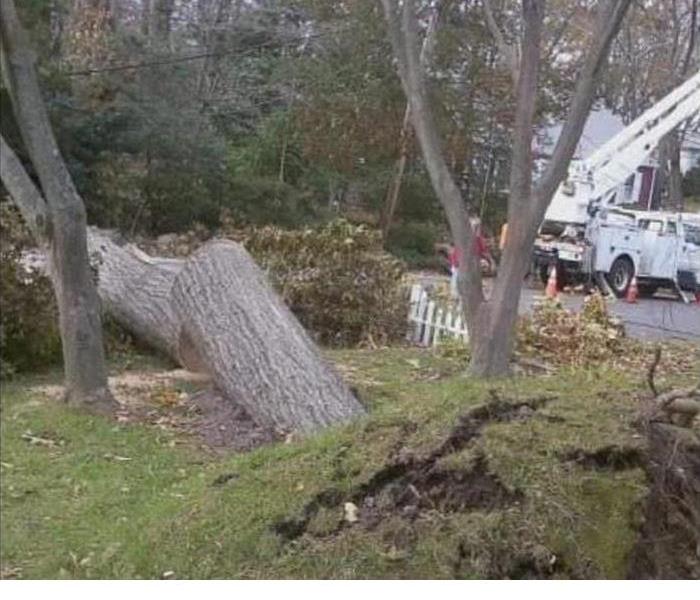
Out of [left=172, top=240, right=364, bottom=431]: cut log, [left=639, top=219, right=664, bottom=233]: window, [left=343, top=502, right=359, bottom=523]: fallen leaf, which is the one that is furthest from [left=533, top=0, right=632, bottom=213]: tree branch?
[left=343, top=502, right=359, bottom=523]: fallen leaf

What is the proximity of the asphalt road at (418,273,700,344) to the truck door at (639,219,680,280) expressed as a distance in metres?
0.07

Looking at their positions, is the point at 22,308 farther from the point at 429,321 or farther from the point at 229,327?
the point at 429,321

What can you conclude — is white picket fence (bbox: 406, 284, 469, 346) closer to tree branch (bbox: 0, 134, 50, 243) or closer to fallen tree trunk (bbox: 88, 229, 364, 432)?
fallen tree trunk (bbox: 88, 229, 364, 432)

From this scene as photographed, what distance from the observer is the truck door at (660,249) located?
2.78m

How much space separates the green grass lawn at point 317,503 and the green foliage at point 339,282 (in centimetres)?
93

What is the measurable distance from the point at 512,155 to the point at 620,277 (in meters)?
0.42

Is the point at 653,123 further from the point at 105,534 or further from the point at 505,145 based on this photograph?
the point at 105,534

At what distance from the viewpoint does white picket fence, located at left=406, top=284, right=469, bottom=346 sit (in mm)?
2979

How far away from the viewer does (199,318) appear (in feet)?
9.29

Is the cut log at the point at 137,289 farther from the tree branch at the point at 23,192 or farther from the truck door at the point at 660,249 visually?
the truck door at the point at 660,249

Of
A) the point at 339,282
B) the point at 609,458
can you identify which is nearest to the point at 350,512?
the point at 609,458

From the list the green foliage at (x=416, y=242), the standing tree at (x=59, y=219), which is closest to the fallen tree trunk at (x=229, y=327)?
the standing tree at (x=59, y=219)

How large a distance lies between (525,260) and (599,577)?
100cm

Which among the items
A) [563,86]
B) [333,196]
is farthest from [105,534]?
[563,86]
